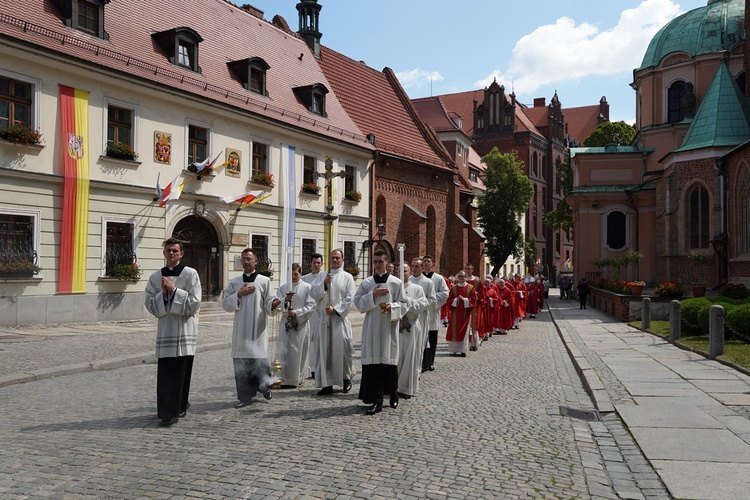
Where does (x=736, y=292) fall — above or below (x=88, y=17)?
below

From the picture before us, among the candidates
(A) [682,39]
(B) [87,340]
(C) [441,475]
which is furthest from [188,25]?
(A) [682,39]

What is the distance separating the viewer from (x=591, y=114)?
10188 centimetres

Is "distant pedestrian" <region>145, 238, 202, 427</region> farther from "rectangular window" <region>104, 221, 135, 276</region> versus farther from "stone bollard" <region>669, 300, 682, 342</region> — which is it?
"rectangular window" <region>104, 221, 135, 276</region>

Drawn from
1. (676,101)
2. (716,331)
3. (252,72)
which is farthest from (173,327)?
(676,101)

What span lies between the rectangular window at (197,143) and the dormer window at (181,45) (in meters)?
2.18

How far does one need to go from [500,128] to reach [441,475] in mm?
78894

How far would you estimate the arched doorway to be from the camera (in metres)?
22.6

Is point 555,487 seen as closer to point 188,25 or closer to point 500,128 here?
point 188,25

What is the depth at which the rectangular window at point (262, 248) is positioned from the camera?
2508 centimetres

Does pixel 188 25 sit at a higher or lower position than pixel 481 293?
higher

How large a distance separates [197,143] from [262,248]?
4633 mm

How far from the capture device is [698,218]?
3294 cm

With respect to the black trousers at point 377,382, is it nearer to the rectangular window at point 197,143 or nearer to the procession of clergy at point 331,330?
the procession of clergy at point 331,330

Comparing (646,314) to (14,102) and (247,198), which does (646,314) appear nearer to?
(247,198)
